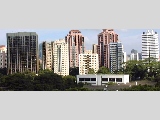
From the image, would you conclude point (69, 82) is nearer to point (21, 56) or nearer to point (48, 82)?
point (48, 82)

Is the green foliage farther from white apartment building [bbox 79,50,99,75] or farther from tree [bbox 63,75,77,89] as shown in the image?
tree [bbox 63,75,77,89]

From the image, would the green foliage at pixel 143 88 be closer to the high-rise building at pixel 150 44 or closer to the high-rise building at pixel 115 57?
the high-rise building at pixel 115 57

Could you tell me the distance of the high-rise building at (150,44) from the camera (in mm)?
7906

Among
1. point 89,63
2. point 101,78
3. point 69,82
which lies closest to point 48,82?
point 69,82

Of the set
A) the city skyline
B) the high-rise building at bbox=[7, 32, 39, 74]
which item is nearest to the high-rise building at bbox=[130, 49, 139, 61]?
the city skyline

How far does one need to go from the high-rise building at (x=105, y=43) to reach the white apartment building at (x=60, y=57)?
0.83 metres

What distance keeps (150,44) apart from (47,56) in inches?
101

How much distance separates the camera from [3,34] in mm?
8172

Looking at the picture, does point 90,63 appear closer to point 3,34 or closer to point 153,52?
point 153,52

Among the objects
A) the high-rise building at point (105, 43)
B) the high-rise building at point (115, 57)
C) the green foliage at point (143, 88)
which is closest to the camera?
the green foliage at point (143, 88)

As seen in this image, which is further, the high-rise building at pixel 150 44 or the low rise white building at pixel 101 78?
the low rise white building at pixel 101 78

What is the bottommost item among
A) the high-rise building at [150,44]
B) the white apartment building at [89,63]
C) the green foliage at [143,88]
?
the green foliage at [143,88]

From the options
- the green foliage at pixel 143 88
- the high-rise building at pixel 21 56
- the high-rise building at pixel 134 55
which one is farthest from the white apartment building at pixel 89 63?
the high-rise building at pixel 21 56
